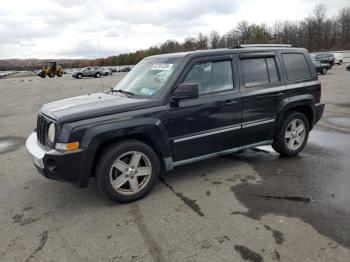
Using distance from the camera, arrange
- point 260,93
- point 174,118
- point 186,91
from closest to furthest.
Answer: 1. point 186,91
2. point 174,118
3. point 260,93

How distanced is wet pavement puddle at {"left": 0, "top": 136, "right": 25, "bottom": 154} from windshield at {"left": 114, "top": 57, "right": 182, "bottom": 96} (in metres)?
3.39

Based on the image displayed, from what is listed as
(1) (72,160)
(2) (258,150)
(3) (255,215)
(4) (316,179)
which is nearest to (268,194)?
(3) (255,215)

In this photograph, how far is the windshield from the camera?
15.3 ft

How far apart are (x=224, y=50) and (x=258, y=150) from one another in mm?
2177

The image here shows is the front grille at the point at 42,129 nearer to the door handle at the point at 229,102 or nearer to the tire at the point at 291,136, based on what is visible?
the door handle at the point at 229,102

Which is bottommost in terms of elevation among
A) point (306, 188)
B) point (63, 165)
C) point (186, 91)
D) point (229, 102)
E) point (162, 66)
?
point (306, 188)

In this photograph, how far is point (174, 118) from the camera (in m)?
4.43

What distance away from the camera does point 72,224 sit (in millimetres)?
3814

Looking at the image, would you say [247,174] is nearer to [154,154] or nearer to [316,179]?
[316,179]

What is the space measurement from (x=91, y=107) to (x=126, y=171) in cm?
89

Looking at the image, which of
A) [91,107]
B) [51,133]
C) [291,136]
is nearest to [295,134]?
[291,136]

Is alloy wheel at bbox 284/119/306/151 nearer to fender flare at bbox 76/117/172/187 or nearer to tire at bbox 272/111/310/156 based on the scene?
tire at bbox 272/111/310/156

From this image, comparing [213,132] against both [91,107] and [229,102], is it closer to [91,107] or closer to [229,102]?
[229,102]

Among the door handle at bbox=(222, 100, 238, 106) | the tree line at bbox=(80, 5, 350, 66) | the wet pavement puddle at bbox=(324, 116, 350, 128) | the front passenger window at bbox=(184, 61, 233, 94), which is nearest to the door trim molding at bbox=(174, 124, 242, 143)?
the door handle at bbox=(222, 100, 238, 106)
